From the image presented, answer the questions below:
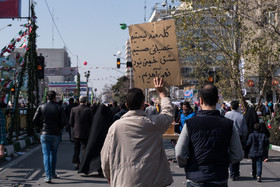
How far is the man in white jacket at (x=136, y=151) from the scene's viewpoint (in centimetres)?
388

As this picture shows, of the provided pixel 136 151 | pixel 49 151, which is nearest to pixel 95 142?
pixel 49 151

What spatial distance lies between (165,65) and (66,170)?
216 inches

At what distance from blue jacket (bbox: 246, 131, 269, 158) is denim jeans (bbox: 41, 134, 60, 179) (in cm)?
414

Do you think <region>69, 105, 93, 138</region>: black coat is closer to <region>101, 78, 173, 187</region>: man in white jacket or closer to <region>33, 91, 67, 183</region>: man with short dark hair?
<region>33, 91, 67, 183</region>: man with short dark hair

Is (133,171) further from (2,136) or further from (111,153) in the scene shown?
(2,136)

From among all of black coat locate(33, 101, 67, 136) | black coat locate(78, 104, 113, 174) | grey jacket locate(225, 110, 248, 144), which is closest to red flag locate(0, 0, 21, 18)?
black coat locate(33, 101, 67, 136)

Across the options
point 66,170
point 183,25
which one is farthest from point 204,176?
point 183,25

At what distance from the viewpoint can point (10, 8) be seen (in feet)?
65.4

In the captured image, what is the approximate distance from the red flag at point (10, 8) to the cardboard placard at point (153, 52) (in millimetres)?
15333

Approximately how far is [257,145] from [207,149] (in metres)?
5.52

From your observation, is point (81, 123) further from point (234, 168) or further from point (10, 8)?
point (10, 8)

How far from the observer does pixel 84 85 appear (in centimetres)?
7712

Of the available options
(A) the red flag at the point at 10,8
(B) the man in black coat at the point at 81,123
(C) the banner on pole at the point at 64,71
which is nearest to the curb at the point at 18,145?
(B) the man in black coat at the point at 81,123

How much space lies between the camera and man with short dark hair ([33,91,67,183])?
8.62 m
